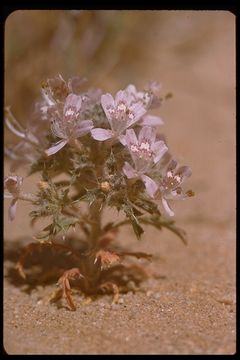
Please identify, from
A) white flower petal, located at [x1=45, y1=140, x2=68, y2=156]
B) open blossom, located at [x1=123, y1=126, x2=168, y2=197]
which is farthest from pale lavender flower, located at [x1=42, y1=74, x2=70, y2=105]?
open blossom, located at [x1=123, y1=126, x2=168, y2=197]

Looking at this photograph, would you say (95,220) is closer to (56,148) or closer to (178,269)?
(56,148)

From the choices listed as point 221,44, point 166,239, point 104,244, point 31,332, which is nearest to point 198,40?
point 221,44

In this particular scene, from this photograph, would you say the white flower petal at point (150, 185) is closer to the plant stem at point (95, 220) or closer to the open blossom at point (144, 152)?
the open blossom at point (144, 152)

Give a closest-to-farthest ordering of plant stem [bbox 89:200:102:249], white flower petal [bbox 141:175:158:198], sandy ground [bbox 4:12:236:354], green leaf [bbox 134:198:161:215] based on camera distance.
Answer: sandy ground [bbox 4:12:236:354], white flower petal [bbox 141:175:158:198], green leaf [bbox 134:198:161:215], plant stem [bbox 89:200:102:249]

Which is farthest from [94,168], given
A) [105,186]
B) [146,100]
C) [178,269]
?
[178,269]

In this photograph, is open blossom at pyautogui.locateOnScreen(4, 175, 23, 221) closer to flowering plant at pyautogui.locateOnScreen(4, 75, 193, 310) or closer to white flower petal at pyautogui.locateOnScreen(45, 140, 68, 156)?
flowering plant at pyautogui.locateOnScreen(4, 75, 193, 310)

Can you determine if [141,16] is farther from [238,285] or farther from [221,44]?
[238,285]

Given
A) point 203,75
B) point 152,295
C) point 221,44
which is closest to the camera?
point 152,295
